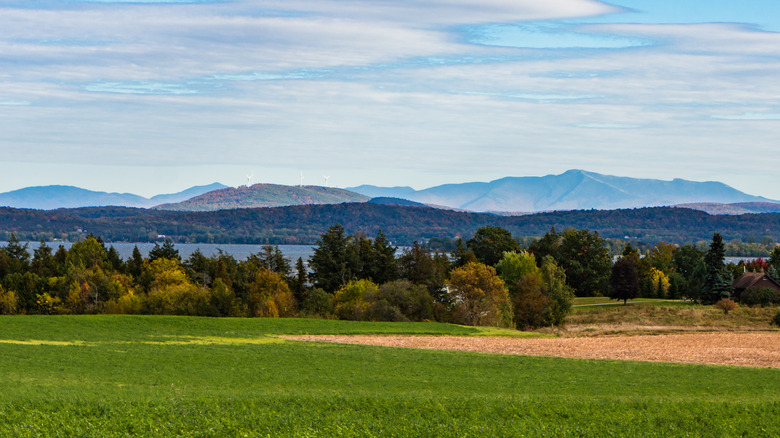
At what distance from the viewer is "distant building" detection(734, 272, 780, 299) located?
259 feet

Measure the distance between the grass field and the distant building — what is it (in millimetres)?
51606

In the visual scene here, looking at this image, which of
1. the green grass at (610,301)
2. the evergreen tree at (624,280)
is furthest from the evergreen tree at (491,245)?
the evergreen tree at (624,280)

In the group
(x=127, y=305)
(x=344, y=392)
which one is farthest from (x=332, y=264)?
(x=344, y=392)

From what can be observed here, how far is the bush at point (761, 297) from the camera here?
75.1 m

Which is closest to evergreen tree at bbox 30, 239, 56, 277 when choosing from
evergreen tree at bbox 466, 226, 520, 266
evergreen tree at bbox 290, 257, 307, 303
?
evergreen tree at bbox 290, 257, 307, 303

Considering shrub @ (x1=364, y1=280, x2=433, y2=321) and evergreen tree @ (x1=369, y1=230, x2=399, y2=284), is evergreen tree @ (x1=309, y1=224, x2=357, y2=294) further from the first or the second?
shrub @ (x1=364, y1=280, x2=433, y2=321)

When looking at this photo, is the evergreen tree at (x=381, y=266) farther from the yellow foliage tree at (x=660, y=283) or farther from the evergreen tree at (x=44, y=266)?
the evergreen tree at (x=44, y=266)

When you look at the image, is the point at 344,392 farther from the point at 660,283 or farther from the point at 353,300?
the point at 660,283

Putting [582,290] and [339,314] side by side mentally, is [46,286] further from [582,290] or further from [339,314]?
[582,290]

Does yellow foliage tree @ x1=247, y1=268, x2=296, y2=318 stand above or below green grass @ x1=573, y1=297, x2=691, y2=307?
above

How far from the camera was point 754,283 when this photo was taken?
79.2 meters

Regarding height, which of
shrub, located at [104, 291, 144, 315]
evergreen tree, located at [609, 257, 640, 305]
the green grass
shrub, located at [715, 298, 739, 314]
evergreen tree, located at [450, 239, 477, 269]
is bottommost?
the green grass

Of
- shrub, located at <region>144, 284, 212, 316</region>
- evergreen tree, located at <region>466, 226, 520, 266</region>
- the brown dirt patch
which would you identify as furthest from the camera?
evergreen tree, located at <region>466, 226, 520, 266</region>

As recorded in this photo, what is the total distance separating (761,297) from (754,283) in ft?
13.9
